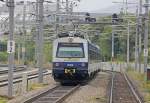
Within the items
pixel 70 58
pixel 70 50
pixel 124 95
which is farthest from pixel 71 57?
pixel 124 95

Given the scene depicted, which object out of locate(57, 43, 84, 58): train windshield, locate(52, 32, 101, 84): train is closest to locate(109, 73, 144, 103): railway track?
locate(52, 32, 101, 84): train

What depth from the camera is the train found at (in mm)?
32844

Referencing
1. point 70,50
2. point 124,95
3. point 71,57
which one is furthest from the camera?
point 70,50

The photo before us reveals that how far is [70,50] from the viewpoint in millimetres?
33344

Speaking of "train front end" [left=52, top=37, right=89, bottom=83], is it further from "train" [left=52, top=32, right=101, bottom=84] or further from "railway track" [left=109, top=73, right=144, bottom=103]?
"railway track" [left=109, top=73, right=144, bottom=103]

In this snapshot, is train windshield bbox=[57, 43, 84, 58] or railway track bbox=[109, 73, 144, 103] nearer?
railway track bbox=[109, 73, 144, 103]

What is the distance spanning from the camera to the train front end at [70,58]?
108 ft

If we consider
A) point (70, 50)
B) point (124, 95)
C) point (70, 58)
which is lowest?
point (124, 95)

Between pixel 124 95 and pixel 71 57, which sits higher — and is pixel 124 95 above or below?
below

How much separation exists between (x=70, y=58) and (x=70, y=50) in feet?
1.88

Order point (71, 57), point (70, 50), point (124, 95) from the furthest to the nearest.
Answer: point (70, 50), point (71, 57), point (124, 95)

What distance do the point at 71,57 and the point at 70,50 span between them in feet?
1.72

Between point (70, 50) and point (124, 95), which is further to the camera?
point (70, 50)

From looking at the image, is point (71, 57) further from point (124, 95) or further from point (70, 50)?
point (124, 95)
